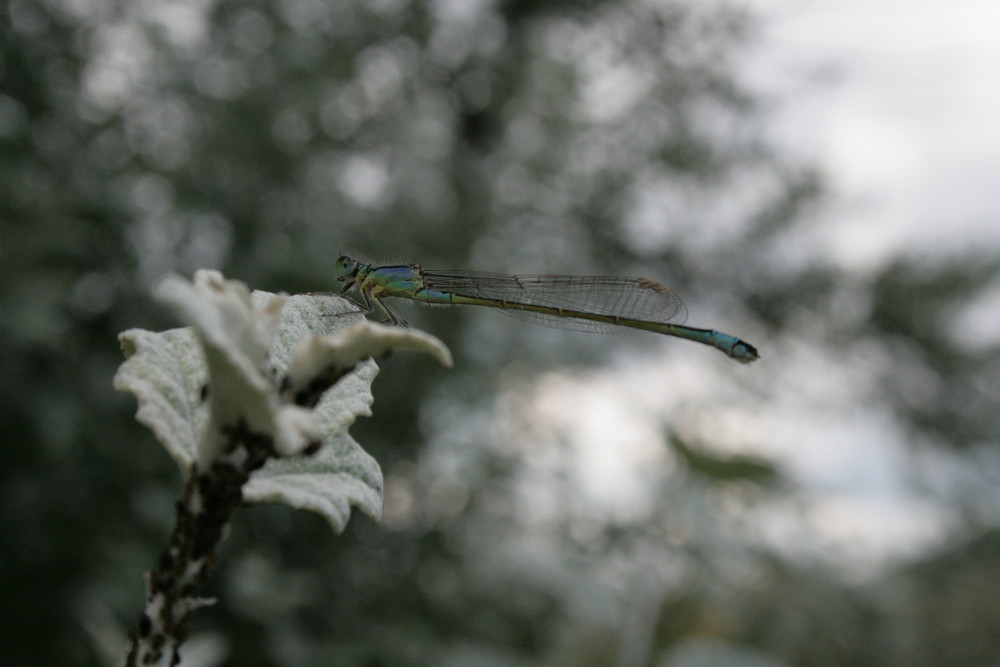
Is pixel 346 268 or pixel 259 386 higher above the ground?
pixel 346 268

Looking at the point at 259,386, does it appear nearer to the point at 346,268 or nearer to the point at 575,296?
the point at 346,268

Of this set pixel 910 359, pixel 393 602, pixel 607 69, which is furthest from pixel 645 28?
pixel 393 602

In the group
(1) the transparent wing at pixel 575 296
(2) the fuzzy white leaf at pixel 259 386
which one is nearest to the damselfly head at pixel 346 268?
(1) the transparent wing at pixel 575 296

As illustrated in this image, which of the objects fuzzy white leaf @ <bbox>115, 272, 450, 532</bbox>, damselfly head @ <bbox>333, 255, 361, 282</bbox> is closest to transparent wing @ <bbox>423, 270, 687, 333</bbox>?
damselfly head @ <bbox>333, 255, 361, 282</bbox>

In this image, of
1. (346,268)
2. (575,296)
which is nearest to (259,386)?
(346,268)

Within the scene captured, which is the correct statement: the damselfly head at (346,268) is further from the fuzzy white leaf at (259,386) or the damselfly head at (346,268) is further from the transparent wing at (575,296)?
the fuzzy white leaf at (259,386)

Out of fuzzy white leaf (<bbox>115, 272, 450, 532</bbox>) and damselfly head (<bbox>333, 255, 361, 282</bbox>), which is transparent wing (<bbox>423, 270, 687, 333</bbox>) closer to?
damselfly head (<bbox>333, 255, 361, 282</bbox>)

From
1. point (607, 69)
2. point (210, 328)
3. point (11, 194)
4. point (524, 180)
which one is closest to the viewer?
point (210, 328)

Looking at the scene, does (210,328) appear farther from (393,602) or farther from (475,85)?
(475,85)
